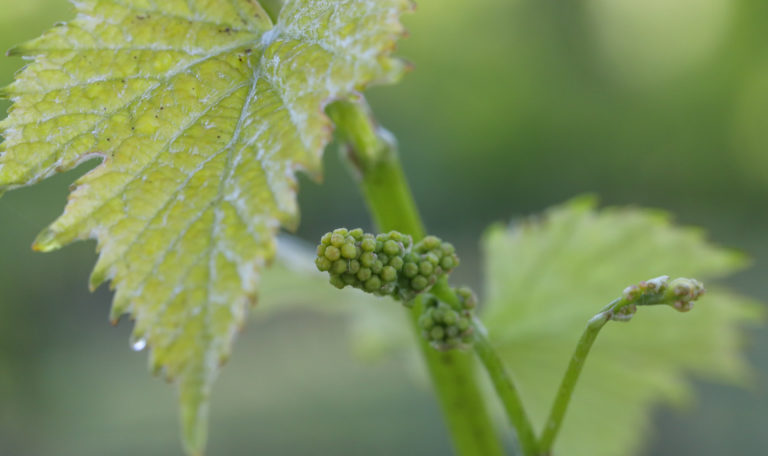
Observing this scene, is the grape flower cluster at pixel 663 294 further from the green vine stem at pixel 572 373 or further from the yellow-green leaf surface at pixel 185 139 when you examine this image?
the yellow-green leaf surface at pixel 185 139

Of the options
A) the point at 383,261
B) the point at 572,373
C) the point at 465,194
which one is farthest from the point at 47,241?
the point at 465,194

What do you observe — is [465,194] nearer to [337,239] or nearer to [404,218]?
[404,218]

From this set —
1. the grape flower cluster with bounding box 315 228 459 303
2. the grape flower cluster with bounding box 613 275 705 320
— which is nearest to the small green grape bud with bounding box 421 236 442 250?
the grape flower cluster with bounding box 315 228 459 303

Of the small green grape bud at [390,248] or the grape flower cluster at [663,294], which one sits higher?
the small green grape bud at [390,248]

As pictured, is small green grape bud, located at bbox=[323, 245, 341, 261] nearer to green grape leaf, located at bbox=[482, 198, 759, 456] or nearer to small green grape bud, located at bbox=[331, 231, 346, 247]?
small green grape bud, located at bbox=[331, 231, 346, 247]

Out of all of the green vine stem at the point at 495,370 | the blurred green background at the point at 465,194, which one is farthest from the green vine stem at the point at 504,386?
the blurred green background at the point at 465,194

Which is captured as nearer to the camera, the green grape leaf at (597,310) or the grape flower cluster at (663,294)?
the grape flower cluster at (663,294)
